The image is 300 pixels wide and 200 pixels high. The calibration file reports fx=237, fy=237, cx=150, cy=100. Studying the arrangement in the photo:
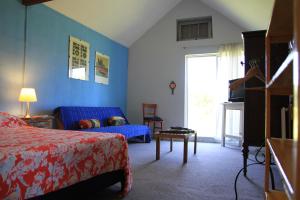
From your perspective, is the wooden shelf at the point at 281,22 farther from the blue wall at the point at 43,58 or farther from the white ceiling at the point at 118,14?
the white ceiling at the point at 118,14

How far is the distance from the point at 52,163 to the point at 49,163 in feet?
0.07

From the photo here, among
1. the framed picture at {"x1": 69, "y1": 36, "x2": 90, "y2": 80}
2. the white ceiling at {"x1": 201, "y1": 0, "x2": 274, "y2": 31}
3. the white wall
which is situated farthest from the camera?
the white wall

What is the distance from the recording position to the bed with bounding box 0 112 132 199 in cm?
123

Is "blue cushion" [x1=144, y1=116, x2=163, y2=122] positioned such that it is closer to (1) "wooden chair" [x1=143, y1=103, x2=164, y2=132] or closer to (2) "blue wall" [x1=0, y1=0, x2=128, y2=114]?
(1) "wooden chair" [x1=143, y1=103, x2=164, y2=132]

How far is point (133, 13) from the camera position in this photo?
5414 millimetres

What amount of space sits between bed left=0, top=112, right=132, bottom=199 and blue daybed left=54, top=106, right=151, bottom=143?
2064mm

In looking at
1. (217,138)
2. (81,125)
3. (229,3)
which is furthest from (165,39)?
(81,125)

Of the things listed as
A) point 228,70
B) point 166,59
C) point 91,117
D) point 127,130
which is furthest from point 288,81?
point 166,59

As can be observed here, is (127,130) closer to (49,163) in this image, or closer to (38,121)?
(38,121)

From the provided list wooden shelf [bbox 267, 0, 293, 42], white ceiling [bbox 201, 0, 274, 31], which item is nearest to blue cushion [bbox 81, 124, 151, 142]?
white ceiling [bbox 201, 0, 274, 31]

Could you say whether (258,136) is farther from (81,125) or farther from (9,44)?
(9,44)

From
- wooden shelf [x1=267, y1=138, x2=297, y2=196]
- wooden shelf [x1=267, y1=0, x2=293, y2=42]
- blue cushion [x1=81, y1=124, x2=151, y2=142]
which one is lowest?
blue cushion [x1=81, y1=124, x2=151, y2=142]

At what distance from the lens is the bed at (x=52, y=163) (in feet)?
4.04

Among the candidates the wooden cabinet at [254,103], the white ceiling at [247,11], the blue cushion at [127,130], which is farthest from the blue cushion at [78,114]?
the white ceiling at [247,11]
